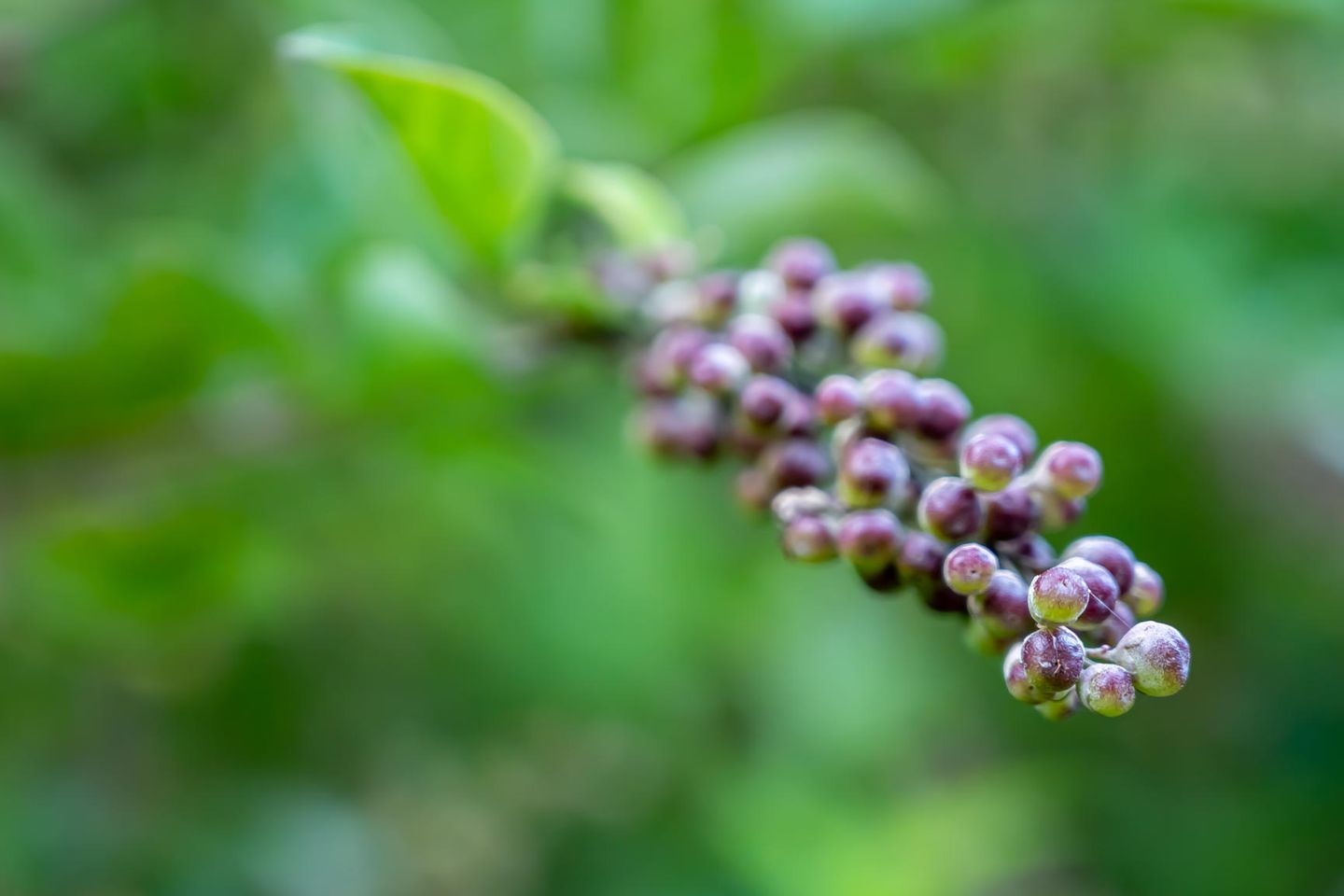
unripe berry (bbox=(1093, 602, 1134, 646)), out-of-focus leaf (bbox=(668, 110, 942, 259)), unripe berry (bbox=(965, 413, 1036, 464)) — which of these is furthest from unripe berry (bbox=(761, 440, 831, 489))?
out-of-focus leaf (bbox=(668, 110, 942, 259))

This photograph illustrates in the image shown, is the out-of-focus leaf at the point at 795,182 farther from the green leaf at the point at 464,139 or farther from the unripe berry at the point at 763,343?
the unripe berry at the point at 763,343

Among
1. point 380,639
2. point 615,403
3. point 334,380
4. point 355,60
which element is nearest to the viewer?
point 355,60

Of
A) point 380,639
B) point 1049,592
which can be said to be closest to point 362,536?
point 380,639

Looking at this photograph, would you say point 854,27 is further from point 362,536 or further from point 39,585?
point 39,585

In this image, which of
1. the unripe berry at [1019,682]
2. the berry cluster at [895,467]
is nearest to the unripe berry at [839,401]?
the berry cluster at [895,467]

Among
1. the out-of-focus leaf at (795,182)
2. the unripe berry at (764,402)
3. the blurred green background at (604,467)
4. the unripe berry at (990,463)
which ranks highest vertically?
the unripe berry at (990,463)

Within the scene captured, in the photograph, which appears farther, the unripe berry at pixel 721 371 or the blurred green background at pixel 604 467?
Answer: the blurred green background at pixel 604 467

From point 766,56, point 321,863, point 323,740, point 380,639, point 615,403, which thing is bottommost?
point 321,863
